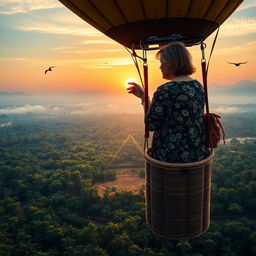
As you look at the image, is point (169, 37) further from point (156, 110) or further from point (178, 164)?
point (178, 164)

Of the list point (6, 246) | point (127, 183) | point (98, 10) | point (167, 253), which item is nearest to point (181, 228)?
point (98, 10)

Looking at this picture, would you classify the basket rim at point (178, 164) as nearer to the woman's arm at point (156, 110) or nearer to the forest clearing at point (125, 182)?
the woman's arm at point (156, 110)

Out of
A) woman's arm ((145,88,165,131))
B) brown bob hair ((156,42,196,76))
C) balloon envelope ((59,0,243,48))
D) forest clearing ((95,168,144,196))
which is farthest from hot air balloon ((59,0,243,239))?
forest clearing ((95,168,144,196))

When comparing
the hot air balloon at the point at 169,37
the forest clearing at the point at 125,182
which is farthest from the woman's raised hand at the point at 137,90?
the forest clearing at the point at 125,182

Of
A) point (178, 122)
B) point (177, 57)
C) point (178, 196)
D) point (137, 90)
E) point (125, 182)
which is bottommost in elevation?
point (125, 182)

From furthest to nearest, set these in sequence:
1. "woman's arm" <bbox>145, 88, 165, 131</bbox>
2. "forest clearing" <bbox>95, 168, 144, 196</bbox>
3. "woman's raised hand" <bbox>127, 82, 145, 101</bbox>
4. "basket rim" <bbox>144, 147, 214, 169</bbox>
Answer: "forest clearing" <bbox>95, 168, 144, 196</bbox>, "woman's raised hand" <bbox>127, 82, 145, 101</bbox>, "basket rim" <bbox>144, 147, 214, 169</bbox>, "woman's arm" <bbox>145, 88, 165, 131</bbox>

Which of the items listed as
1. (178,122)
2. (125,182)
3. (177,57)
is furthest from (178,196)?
(125,182)

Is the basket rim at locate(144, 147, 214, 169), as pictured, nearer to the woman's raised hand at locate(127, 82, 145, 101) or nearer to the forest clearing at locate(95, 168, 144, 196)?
the woman's raised hand at locate(127, 82, 145, 101)
